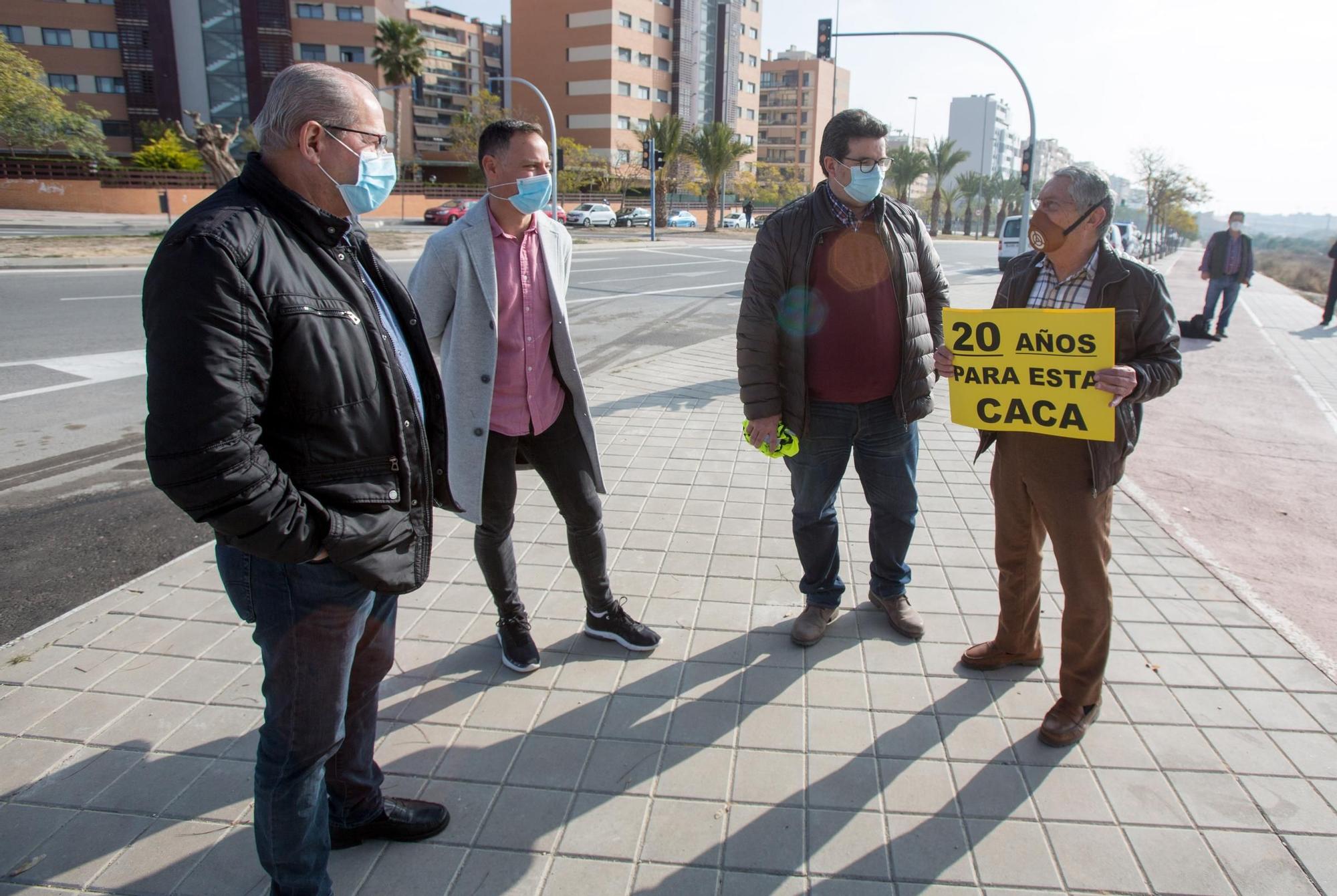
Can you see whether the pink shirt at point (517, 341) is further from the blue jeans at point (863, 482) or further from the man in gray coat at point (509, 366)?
the blue jeans at point (863, 482)

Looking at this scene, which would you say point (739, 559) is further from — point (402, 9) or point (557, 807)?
point (402, 9)

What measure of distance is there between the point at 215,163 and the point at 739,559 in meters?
Answer: 25.7

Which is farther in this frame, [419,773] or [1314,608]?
[1314,608]

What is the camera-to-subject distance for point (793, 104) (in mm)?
102812

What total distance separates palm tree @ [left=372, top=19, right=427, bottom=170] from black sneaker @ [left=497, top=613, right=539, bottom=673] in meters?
62.6

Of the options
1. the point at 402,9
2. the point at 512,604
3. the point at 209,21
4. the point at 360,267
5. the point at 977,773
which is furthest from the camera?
the point at 402,9

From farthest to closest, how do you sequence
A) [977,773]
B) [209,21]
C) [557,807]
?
[209,21]
[977,773]
[557,807]

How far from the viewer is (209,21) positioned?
60500 millimetres

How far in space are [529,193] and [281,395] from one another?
1.57 m

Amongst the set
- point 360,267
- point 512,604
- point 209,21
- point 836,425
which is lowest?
point 512,604

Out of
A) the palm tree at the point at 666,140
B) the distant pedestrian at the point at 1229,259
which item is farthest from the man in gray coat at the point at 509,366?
the palm tree at the point at 666,140

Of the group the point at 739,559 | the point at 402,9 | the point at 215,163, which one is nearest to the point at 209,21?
the point at 402,9

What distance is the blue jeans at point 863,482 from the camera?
3.49 metres

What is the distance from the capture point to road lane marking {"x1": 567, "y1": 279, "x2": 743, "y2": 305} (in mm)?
15664
